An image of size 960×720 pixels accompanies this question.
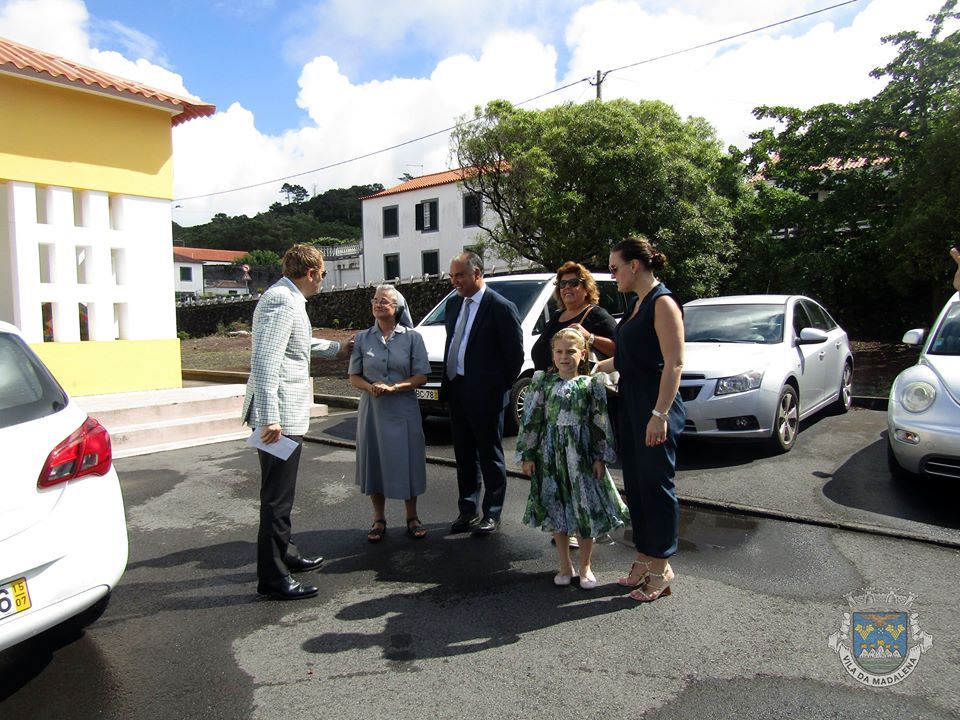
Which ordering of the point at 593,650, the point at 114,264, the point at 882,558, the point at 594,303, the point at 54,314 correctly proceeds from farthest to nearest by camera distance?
the point at 114,264 → the point at 54,314 → the point at 594,303 → the point at 882,558 → the point at 593,650

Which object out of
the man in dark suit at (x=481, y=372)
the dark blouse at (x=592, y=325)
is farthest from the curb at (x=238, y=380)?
the dark blouse at (x=592, y=325)

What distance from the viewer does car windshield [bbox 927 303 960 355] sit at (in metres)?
5.72

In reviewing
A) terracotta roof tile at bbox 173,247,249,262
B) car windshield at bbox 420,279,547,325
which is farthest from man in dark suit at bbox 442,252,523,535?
terracotta roof tile at bbox 173,247,249,262

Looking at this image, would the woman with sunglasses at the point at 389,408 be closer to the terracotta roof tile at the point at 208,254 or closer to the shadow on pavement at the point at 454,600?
the shadow on pavement at the point at 454,600

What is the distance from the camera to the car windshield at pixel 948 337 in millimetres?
5723

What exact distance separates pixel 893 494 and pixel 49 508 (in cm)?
578

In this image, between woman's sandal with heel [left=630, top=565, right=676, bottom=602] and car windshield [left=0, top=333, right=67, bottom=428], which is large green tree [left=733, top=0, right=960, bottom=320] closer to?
woman's sandal with heel [left=630, top=565, right=676, bottom=602]

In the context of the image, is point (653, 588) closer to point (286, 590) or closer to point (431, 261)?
point (286, 590)

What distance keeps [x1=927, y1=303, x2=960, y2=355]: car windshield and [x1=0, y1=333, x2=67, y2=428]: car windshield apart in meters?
6.44

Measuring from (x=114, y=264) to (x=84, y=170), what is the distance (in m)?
1.48

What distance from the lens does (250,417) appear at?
3709 mm

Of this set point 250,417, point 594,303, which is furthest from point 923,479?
point 250,417

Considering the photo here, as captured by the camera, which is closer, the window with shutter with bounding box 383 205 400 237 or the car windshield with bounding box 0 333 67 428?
the car windshield with bounding box 0 333 67 428

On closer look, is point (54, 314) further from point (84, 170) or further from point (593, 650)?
point (593, 650)
